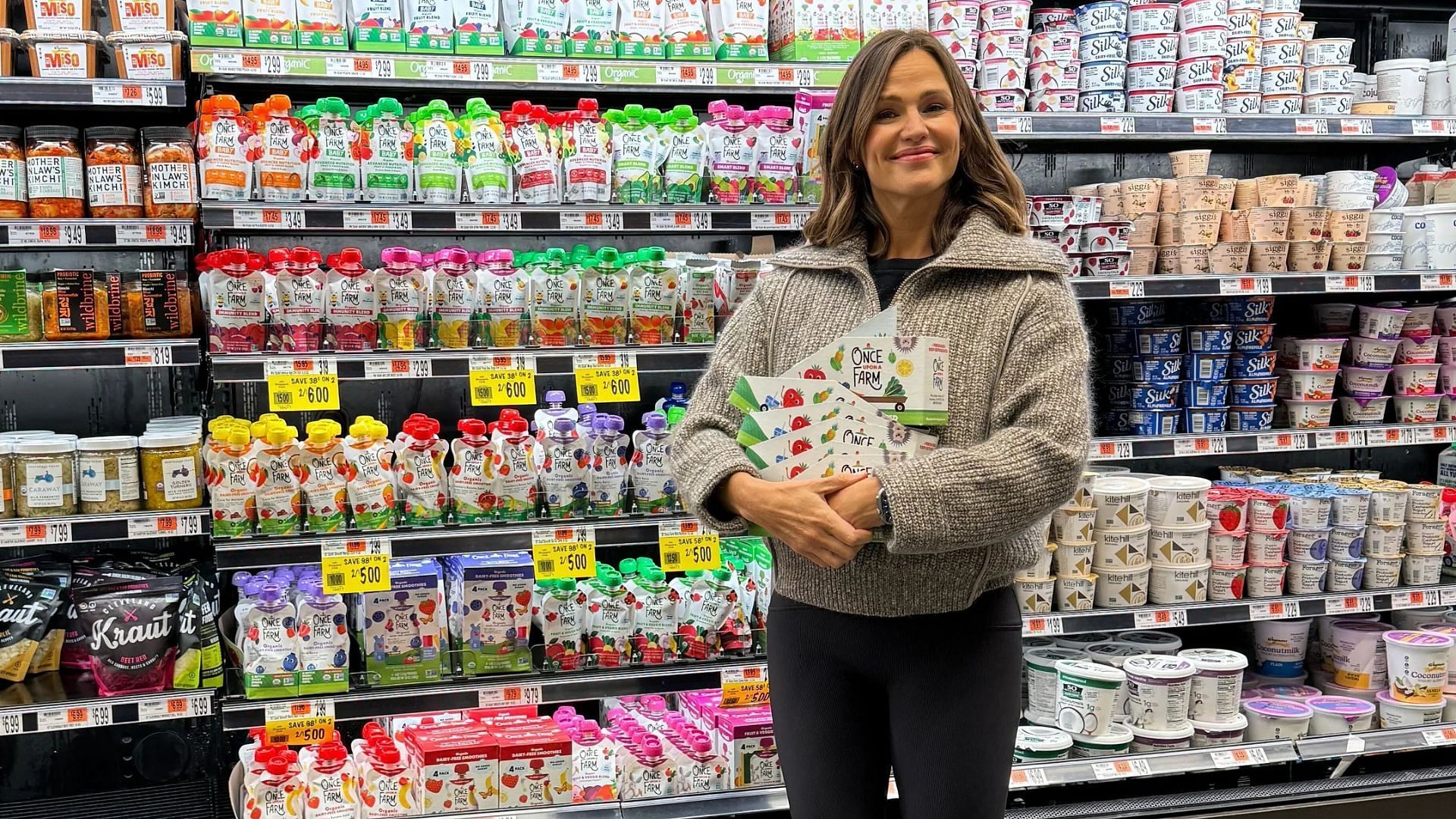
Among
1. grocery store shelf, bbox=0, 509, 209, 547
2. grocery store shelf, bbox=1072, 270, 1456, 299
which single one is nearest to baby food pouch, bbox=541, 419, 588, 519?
grocery store shelf, bbox=0, 509, 209, 547

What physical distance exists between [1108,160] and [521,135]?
198 cm

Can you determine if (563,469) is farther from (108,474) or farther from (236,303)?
(108,474)

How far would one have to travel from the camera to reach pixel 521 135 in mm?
2857

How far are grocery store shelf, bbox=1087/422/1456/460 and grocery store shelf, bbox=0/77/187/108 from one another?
7.80 feet

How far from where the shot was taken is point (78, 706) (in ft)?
8.69

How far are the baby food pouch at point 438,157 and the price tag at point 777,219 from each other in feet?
2.34

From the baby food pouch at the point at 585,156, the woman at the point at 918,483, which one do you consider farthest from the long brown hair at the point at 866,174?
the baby food pouch at the point at 585,156

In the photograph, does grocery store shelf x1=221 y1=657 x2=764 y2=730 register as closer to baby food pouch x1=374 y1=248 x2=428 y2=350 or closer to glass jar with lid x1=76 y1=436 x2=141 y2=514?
glass jar with lid x1=76 y1=436 x2=141 y2=514

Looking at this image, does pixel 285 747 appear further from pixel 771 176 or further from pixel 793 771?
pixel 771 176

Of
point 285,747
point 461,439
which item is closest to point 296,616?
point 285,747

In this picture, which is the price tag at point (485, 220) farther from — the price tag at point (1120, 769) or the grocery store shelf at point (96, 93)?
the price tag at point (1120, 769)

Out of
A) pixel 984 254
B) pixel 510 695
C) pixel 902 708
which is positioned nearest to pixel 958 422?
pixel 984 254

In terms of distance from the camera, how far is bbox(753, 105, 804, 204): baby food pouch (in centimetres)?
297

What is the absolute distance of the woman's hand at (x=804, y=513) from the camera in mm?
1539
